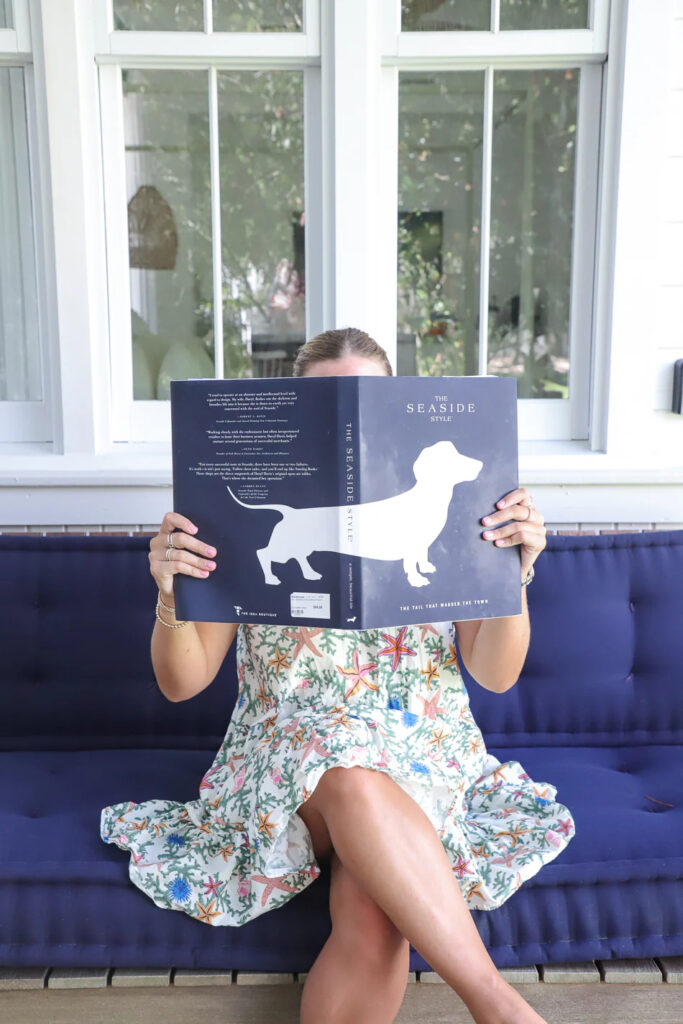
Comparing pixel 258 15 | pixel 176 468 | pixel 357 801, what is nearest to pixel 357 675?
pixel 357 801

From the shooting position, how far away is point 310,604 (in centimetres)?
132

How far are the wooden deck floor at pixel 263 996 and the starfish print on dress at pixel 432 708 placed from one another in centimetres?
44

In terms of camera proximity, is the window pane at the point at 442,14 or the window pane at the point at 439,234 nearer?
the window pane at the point at 442,14

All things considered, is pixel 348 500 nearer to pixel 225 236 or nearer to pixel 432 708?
pixel 432 708

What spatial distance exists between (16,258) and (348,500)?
1539 mm

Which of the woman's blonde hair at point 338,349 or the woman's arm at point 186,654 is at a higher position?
the woman's blonde hair at point 338,349

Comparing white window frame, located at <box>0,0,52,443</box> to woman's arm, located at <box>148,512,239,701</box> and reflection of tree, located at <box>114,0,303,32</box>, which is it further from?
woman's arm, located at <box>148,512,239,701</box>

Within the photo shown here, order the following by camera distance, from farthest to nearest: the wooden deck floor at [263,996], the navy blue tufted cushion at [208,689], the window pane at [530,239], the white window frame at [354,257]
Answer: the window pane at [530,239]
the white window frame at [354,257]
the navy blue tufted cushion at [208,689]
the wooden deck floor at [263,996]

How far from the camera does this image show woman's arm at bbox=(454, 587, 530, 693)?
4.83 ft

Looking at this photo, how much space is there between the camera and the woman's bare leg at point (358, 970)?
1259 mm

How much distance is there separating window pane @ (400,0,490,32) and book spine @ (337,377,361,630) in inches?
53.8

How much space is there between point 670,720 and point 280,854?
1.04 metres

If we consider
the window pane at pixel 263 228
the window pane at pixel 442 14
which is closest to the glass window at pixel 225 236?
the window pane at pixel 263 228

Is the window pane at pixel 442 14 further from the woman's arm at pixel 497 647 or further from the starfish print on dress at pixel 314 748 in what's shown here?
the starfish print on dress at pixel 314 748
